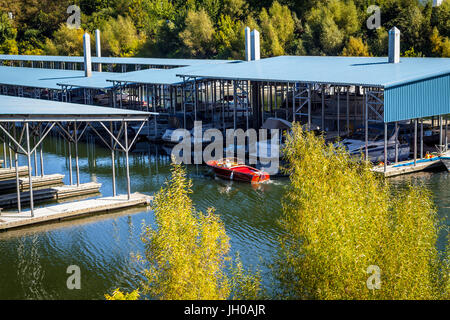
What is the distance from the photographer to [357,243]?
14.4m

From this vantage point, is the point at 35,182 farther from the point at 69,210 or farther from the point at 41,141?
Result: the point at 69,210

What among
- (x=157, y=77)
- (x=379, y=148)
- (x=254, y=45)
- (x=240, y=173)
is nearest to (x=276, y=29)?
(x=254, y=45)

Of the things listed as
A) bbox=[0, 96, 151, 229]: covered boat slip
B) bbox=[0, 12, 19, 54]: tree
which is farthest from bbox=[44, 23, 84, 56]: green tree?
bbox=[0, 96, 151, 229]: covered boat slip

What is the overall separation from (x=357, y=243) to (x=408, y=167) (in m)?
22.5

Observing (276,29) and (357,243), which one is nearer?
(357,243)

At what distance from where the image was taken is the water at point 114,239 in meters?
21.7

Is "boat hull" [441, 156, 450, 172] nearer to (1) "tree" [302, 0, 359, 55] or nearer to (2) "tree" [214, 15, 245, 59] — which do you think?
(1) "tree" [302, 0, 359, 55]

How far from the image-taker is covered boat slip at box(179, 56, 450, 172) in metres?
35.3

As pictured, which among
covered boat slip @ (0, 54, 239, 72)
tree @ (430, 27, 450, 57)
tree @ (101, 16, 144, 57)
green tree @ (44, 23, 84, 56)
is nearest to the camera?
tree @ (430, 27, 450, 57)

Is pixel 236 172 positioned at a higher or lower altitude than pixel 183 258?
lower

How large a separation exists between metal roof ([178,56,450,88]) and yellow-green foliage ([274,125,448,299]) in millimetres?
19169

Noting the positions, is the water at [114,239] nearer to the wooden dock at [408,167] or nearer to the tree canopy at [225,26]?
the wooden dock at [408,167]

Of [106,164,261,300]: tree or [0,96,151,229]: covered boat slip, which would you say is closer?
[106,164,261,300]: tree
